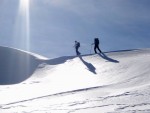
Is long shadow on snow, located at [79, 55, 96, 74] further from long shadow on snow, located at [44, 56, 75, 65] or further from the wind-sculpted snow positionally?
the wind-sculpted snow

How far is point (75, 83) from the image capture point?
54.3 feet

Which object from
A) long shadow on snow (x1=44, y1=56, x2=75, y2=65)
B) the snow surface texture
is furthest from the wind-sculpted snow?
long shadow on snow (x1=44, y1=56, x2=75, y2=65)

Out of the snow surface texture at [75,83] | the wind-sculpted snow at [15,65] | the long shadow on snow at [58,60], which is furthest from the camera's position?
the long shadow on snow at [58,60]

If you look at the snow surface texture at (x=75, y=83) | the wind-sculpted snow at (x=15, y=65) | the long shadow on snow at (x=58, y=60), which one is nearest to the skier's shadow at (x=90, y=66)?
the snow surface texture at (x=75, y=83)

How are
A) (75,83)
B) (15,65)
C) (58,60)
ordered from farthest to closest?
(15,65) < (58,60) < (75,83)

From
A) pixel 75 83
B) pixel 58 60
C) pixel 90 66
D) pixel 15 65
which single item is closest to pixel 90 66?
pixel 90 66

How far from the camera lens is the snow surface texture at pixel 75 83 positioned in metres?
11.0

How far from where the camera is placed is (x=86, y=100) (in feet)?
38.9

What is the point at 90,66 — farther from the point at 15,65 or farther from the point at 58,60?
the point at 15,65

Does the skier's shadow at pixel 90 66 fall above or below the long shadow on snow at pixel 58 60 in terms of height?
below

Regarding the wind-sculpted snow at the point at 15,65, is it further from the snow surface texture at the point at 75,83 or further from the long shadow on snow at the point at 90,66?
the long shadow on snow at the point at 90,66

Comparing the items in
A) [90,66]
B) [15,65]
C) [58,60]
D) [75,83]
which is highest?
[58,60]

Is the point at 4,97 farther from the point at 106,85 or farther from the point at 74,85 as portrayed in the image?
the point at 106,85

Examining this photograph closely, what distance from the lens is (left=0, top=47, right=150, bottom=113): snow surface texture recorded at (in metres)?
11.0
